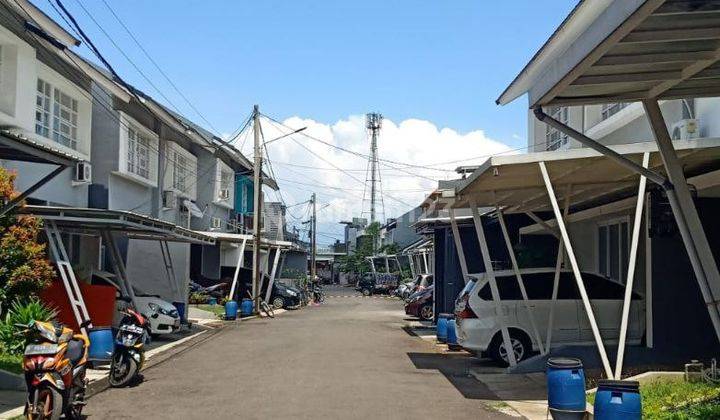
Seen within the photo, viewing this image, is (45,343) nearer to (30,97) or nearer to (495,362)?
(495,362)

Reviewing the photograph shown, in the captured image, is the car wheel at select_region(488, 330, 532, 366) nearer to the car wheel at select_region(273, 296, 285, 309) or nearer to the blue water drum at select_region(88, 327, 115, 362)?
the blue water drum at select_region(88, 327, 115, 362)

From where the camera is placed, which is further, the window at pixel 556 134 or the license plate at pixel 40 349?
the window at pixel 556 134

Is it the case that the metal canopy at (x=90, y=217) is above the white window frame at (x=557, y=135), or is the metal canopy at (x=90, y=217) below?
below

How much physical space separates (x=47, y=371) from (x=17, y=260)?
4715 mm

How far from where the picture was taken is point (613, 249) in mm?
16656

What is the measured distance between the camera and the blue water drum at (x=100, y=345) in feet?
40.5

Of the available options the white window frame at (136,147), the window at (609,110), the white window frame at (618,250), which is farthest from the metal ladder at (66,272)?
the window at (609,110)

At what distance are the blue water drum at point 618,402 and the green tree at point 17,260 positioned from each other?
894 centimetres

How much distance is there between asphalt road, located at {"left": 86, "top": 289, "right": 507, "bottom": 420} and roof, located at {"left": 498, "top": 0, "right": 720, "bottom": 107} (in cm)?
427

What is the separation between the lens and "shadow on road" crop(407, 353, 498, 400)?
36.7ft

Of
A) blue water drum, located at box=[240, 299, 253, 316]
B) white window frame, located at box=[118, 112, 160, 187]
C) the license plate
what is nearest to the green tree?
the license plate

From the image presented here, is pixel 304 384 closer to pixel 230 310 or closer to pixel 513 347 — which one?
pixel 513 347

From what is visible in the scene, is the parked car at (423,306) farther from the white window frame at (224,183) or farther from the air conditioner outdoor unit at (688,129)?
the air conditioner outdoor unit at (688,129)

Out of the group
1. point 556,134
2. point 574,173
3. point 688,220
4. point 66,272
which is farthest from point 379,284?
point 688,220
